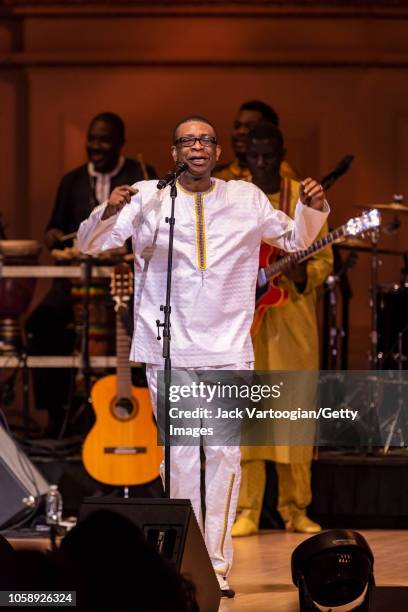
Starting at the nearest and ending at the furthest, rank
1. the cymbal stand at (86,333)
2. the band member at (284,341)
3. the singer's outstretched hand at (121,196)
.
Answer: the singer's outstretched hand at (121,196)
the band member at (284,341)
the cymbal stand at (86,333)

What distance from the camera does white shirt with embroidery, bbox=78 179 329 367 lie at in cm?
554

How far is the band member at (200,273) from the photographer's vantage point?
5539 millimetres

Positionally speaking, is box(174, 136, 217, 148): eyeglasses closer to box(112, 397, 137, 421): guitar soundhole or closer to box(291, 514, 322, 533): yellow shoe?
box(112, 397, 137, 421): guitar soundhole

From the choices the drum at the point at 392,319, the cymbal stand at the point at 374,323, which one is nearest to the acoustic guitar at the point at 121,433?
the cymbal stand at the point at 374,323

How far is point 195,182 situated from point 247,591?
5.68ft

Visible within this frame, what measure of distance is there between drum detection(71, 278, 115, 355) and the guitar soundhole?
365 millimetres

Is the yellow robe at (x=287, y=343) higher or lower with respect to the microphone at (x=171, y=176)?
lower

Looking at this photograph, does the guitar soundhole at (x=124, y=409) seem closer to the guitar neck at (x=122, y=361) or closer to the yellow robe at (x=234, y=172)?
the guitar neck at (x=122, y=361)

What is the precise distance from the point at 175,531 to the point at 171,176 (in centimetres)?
142

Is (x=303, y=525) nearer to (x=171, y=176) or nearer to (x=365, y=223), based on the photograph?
(x=365, y=223)

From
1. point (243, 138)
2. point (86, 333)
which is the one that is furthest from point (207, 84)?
point (86, 333)

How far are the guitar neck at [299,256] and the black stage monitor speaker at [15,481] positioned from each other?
1526 mm

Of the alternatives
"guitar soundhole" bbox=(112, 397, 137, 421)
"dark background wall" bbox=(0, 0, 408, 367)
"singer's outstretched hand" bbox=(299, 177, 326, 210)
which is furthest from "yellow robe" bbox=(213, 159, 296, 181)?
"dark background wall" bbox=(0, 0, 408, 367)

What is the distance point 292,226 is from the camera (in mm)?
5723
